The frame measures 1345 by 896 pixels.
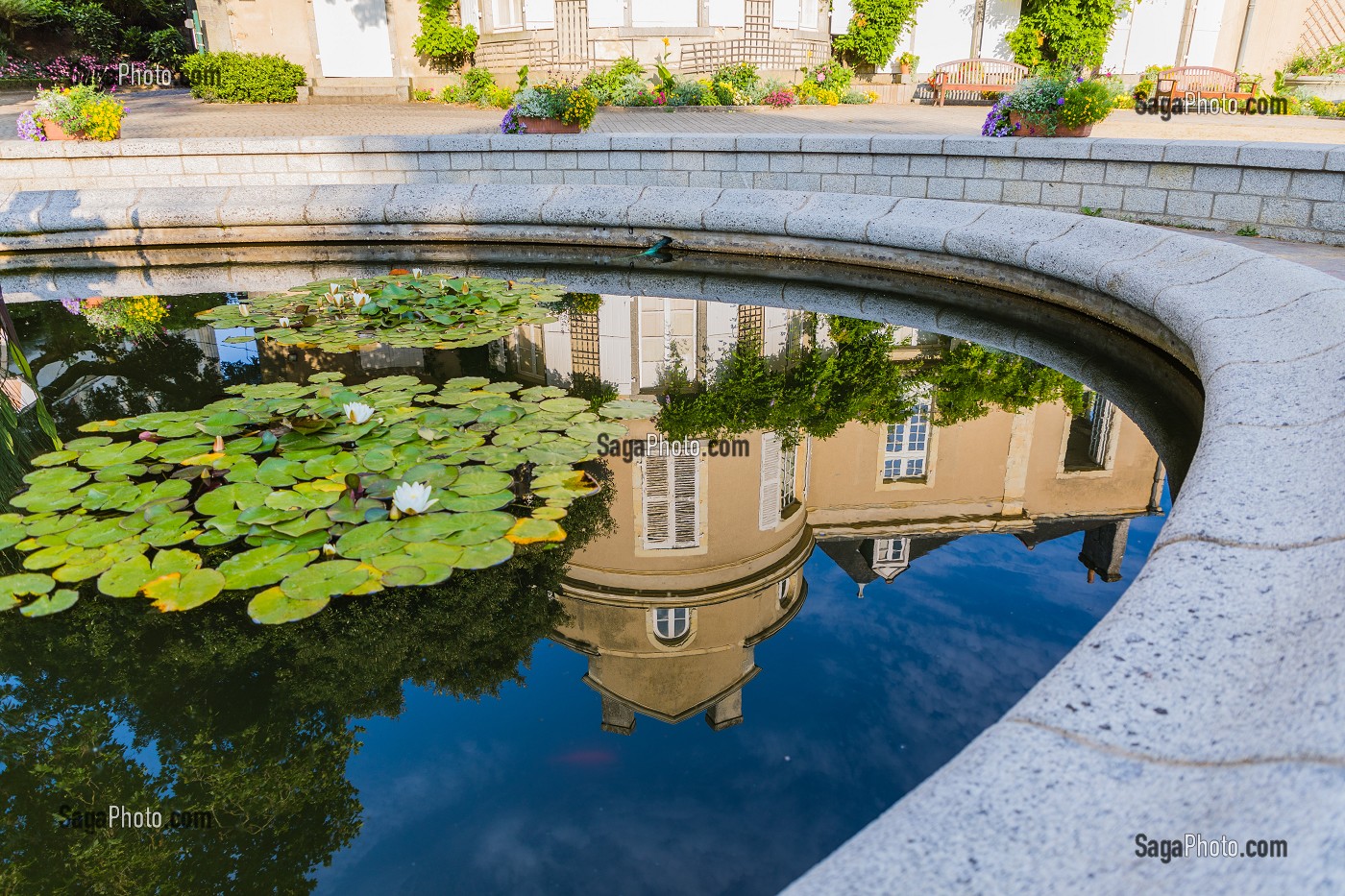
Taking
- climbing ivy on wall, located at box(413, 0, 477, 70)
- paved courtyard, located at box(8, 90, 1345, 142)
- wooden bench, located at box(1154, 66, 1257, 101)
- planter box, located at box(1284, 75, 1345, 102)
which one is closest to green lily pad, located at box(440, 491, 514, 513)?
paved courtyard, located at box(8, 90, 1345, 142)

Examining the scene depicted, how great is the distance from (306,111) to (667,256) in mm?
12597

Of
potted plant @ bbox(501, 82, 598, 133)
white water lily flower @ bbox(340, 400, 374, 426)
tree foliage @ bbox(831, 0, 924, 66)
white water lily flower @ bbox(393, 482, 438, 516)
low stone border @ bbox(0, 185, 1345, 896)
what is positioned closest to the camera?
low stone border @ bbox(0, 185, 1345, 896)

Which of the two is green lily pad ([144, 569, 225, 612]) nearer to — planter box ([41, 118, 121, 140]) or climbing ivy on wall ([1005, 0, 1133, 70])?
planter box ([41, 118, 121, 140])

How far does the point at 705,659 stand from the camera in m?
2.71

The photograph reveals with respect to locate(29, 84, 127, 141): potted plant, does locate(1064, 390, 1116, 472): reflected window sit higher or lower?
lower

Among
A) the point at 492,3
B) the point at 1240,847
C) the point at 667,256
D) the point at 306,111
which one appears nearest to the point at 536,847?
the point at 1240,847

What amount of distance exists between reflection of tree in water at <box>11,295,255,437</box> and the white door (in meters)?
16.4

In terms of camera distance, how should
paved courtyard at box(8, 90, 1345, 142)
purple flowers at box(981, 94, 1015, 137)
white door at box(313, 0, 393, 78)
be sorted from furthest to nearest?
white door at box(313, 0, 393, 78)
paved courtyard at box(8, 90, 1345, 142)
purple flowers at box(981, 94, 1015, 137)

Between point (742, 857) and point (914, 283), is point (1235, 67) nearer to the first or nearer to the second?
point (914, 283)

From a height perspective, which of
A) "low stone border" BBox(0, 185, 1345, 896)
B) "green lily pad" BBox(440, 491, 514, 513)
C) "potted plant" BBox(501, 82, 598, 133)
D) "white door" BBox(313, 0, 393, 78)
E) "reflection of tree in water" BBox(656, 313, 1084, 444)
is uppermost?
"white door" BBox(313, 0, 393, 78)

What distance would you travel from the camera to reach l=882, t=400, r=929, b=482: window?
3.86m

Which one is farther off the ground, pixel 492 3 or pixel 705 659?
pixel 492 3

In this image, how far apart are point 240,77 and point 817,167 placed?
15.6 meters

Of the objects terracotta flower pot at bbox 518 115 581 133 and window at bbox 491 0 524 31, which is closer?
terracotta flower pot at bbox 518 115 581 133
